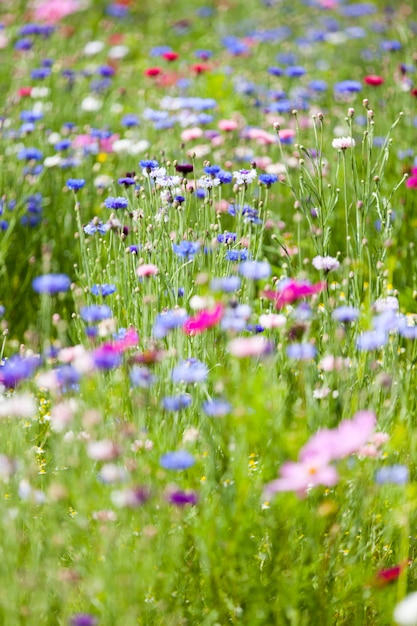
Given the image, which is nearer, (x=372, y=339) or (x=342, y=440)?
(x=342, y=440)

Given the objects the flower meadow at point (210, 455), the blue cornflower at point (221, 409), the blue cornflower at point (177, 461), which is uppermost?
the blue cornflower at point (221, 409)

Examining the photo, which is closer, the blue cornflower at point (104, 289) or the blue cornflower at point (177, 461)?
the blue cornflower at point (177, 461)

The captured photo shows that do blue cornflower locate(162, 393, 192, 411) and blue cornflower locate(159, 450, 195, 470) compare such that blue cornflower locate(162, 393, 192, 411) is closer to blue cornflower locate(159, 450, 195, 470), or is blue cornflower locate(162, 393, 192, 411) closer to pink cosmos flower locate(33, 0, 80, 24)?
blue cornflower locate(159, 450, 195, 470)

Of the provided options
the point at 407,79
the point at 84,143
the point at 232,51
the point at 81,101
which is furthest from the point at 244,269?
the point at 232,51

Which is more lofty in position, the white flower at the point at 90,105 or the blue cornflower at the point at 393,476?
the blue cornflower at the point at 393,476

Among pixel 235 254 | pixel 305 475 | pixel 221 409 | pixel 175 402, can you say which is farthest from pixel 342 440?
pixel 235 254

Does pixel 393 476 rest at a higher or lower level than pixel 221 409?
lower

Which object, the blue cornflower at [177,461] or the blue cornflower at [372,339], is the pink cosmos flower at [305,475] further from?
the blue cornflower at [372,339]

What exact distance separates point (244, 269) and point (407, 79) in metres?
2.59

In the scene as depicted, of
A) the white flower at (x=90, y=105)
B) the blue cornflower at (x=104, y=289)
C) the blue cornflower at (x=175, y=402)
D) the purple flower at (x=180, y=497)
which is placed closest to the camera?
the purple flower at (x=180, y=497)

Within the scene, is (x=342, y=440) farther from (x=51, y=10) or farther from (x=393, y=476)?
(x=51, y=10)

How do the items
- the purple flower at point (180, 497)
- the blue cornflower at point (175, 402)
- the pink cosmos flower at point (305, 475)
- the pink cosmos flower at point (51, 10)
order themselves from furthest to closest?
the pink cosmos flower at point (51, 10), the blue cornflower at point (175, 402), the purple flower at point (180, 497), the pink cosmos flower at point (305, 475)

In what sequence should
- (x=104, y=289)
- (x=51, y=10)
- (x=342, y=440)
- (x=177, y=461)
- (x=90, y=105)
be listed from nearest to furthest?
(x=342, y=440) → (x=177, y=461) → (x=104, y=289) → (x=90, y=105) → (x=51, y=10)

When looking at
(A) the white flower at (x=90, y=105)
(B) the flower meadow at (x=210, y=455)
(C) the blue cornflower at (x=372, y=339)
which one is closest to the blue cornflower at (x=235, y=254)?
(B) the flower meadow at (x=210, y=455)
